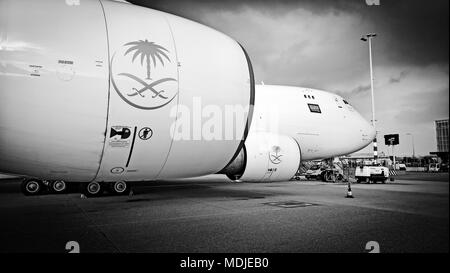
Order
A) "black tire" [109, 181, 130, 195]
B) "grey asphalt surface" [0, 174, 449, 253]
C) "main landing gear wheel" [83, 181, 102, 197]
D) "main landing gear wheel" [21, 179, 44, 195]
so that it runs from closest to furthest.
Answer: "grey asphalt surface" [0, 174, 449, 253] → "main landing gear wheel" [83, 181, 102, 197] → "black tire" [109, 181, 130, 195] → "main landing gear wheel" [21, 179, 44, 195]

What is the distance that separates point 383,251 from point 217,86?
4.61 meters

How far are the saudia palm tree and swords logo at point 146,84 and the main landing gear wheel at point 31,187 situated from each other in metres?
8.89

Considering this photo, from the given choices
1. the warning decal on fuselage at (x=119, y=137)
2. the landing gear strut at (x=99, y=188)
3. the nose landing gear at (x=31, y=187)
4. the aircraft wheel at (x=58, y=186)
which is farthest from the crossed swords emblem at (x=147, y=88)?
the nose landing gear at (x=31, y=187)

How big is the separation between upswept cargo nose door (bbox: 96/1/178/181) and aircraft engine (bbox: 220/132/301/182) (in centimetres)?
300

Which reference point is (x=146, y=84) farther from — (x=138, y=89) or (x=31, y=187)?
(x=31, y=187)

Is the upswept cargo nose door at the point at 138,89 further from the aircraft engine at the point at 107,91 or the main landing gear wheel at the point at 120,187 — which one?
the main landing gear wheel at the point at 120,187

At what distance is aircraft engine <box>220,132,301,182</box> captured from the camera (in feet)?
29.9

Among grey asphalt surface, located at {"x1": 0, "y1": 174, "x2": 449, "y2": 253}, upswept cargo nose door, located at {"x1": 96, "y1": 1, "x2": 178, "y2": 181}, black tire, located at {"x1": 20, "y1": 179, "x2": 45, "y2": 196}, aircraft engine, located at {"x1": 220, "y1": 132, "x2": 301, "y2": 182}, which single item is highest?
upswept cargo nose door, located at {"x1": 96, "y1": 1, "x2": 178, "y2": 181}

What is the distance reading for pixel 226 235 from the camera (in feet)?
17.0

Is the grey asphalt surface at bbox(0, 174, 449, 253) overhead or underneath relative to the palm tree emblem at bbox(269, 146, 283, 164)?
underneath

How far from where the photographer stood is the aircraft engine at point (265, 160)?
9109 millimetres

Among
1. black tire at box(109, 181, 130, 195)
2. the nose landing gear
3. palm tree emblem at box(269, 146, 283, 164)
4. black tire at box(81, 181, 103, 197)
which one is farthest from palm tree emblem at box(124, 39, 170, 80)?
the nose landing gear

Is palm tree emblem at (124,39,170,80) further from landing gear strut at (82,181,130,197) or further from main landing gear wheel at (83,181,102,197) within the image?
main landing gear wheel at (83,181,102,197)
